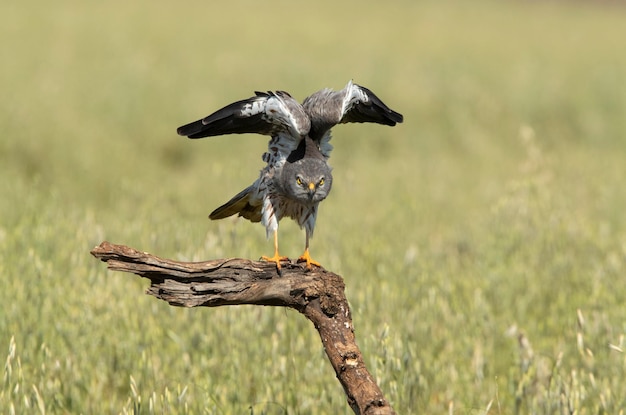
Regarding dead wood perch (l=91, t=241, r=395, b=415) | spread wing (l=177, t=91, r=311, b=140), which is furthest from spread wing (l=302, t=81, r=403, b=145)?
dead wood perch (l=91, t=241, r=395, b=415)

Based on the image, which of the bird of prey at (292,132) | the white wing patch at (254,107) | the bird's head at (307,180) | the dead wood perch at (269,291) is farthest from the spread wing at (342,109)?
the dead wood perch at (269,291)

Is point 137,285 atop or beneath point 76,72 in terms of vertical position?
beneath

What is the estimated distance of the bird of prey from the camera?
439cm

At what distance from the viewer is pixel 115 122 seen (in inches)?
631

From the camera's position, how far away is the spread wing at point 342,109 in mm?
4539

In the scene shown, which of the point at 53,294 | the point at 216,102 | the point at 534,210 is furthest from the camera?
the point at 216,102

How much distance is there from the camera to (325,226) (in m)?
9.75

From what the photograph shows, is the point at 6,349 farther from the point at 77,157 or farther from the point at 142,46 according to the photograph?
the point at 142,46

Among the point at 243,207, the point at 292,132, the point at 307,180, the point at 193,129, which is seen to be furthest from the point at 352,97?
the point at 243,207

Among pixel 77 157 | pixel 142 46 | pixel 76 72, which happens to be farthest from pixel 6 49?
pixel 77 157

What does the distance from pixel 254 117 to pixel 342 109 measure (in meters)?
0.52

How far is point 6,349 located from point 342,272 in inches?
132

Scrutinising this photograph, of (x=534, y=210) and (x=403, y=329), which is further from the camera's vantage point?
(x=534, y=210)

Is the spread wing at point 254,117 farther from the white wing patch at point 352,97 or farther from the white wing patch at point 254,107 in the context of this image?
the white wing patch at point 352,97
